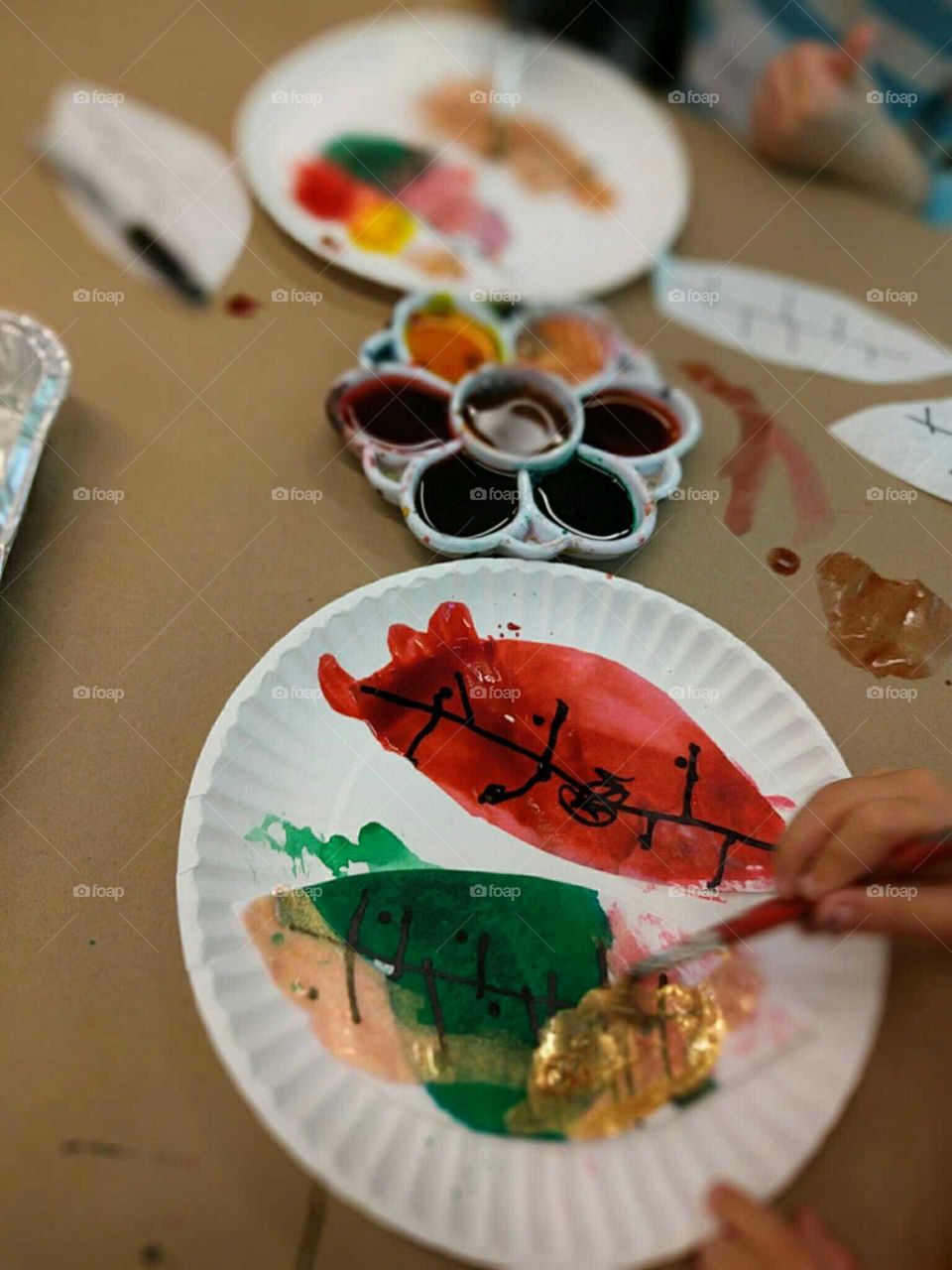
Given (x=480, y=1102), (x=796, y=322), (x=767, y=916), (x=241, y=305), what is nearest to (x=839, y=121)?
(x=796, y=322)

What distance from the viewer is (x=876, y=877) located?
778mm

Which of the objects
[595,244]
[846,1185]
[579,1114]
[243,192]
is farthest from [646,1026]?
[243,192]

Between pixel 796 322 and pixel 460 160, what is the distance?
0.56 meters

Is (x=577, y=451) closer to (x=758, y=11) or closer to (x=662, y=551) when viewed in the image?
(x=662, y=551)

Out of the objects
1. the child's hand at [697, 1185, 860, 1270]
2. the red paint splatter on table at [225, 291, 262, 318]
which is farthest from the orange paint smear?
the red paint splatter on table at [225, 291, 262, 318]

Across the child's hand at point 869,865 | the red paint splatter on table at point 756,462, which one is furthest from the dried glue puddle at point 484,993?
the red paint splatter on table at point 756,462

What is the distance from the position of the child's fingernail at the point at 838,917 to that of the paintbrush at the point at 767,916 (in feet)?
0.04

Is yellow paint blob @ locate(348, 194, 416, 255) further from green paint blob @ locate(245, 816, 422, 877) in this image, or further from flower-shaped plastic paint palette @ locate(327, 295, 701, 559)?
green paint blob @ locate(245, 816, 422, 877)

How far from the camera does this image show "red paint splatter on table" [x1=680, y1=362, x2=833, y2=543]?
1.09 meters

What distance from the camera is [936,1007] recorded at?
806 millimetres

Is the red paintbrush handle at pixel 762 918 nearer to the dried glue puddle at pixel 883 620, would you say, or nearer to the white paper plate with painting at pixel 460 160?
the dried glue puddle at pixel 883 620

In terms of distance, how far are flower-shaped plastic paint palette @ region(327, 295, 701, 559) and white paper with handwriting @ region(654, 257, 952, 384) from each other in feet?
0.50

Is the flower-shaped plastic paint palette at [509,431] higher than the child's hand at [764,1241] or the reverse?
higher

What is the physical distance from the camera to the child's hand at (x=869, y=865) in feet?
2.53
